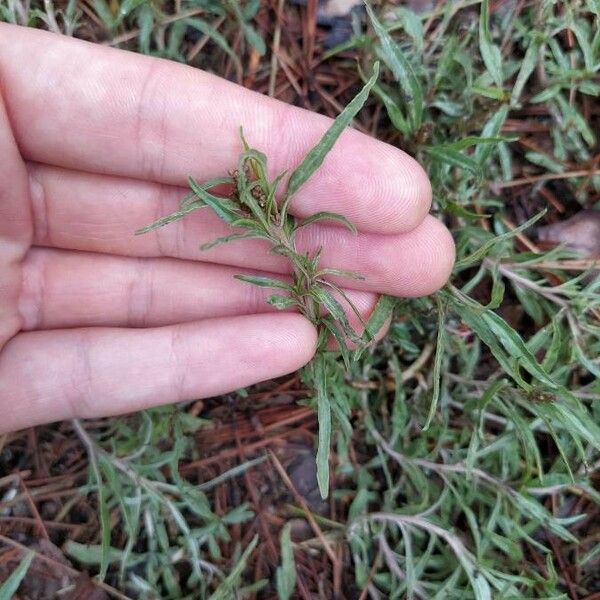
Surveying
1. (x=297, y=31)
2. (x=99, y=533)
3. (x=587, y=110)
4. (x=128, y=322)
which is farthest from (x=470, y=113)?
(x=99, y=533)

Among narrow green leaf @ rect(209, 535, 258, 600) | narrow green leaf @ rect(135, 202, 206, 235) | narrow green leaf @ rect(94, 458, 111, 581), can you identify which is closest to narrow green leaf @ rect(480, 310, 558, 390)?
narrow green leaf @ rect(135, 202, 206, 235)

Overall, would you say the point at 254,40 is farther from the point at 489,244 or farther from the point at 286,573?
the point at 286,573

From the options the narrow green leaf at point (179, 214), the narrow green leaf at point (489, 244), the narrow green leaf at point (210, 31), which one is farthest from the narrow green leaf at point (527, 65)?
the narrow green leaf at point (179, 214)

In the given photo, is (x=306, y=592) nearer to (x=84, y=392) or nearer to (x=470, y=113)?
(x=84, y=392)

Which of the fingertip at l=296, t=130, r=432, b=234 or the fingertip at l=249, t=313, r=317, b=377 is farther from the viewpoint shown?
the fingertip at l=249, t=313, r=317, b=377

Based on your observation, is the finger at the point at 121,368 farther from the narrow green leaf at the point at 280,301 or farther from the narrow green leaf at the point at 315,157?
the narrow green leaf at the point at 315,157

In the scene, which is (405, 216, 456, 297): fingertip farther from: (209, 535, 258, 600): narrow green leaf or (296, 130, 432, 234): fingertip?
(209, 535, 258, 600): narrow green leaf
